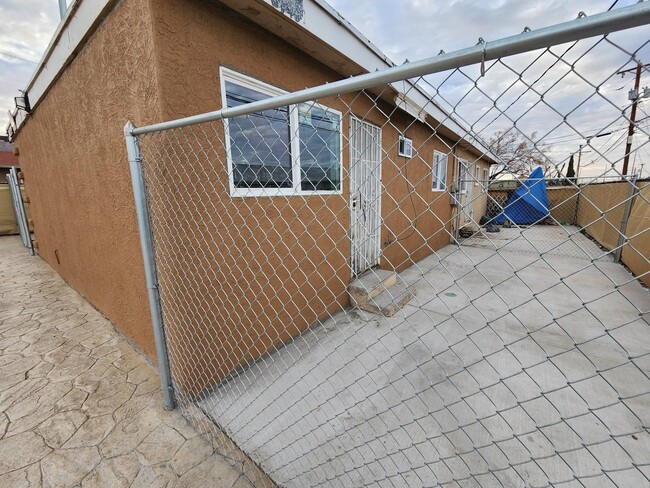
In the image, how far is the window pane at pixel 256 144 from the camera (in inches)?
89.8

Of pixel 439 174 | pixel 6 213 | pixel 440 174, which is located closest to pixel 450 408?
pixel 439 174

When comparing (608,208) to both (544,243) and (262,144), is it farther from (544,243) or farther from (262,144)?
(262,144)

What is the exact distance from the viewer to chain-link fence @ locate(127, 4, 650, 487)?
803 mm

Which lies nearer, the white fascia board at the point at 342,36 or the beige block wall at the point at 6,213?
the white fascia board at the point at 342,36

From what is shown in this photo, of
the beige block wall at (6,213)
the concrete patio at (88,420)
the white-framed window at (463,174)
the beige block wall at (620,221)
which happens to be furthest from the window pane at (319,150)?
the beige block wall at (6,213)

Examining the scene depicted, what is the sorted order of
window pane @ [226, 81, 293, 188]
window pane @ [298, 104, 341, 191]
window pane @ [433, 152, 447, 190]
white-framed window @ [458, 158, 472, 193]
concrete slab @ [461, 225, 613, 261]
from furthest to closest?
1. window pane @ [433, 152, 447, 190]
2. concrete slab @ [461, 225, 613, 261]
3. window pane @ [298, 104, 341, 191]
4. window pane @ [226, 81, 293, 188]
5. white-framed window @ [458, 158, 472, 193]

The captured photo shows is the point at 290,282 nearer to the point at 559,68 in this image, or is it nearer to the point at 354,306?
the point at 354,306

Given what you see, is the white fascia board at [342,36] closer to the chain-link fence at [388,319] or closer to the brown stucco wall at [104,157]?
the chain-link fence at [388,319]

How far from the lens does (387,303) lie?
140 inches

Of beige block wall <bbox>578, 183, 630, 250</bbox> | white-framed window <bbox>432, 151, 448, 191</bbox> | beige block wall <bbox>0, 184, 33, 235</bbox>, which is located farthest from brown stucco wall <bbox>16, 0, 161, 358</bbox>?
beige block wall <bbox>0, 184, 33, 235</bbox>

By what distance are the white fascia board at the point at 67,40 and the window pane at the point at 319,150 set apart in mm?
1739

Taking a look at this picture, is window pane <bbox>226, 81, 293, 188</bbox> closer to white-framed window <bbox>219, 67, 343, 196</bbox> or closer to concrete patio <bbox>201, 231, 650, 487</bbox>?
white-framed window <bbox>219, 67, 343, 196</bbox>

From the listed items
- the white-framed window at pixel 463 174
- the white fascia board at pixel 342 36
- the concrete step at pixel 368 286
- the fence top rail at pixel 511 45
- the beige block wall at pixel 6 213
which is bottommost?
the concrete step at pixel 368 286

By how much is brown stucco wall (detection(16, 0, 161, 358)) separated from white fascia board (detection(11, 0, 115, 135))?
6 centimetres
